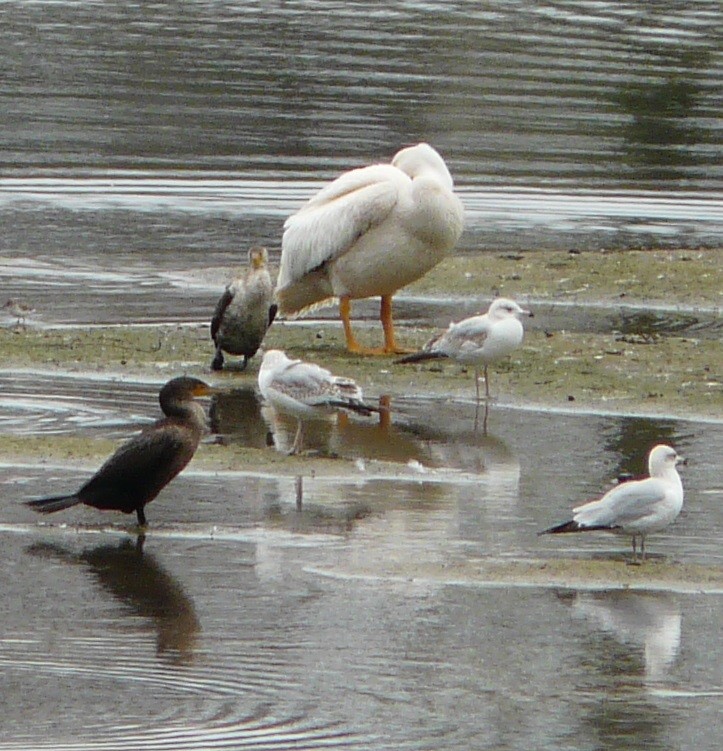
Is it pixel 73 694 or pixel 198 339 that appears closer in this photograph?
pixel 73 694

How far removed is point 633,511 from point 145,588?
2.01 meters

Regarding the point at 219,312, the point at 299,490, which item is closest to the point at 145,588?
the point at 299,490

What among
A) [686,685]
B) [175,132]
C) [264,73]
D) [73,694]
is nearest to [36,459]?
[73,694]

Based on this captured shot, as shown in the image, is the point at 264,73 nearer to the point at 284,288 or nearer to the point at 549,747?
the point at 284,288

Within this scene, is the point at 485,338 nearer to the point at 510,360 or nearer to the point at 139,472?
the point at 510,360

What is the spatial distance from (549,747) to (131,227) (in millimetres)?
12762

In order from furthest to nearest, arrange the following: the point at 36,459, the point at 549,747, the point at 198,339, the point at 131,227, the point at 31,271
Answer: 1. the point at 131,227
2. the point at 31,271
3. the point at 198,339
4. the point at 36,459
5. the point at 549,747

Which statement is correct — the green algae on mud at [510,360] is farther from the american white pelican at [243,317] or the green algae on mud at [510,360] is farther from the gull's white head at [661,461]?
the gull's white head at [661,461]

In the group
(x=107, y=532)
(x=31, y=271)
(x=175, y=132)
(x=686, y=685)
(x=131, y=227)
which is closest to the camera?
(x=686, y=685)

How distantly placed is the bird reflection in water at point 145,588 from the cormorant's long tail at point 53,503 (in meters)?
0.31

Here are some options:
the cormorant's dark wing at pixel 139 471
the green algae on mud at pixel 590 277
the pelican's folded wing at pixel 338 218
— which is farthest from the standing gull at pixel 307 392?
the green algae on mud at pixel 590 277

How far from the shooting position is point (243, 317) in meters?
12.9

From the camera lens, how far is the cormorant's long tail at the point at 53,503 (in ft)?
28.3

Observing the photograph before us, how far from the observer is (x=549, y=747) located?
20.2ft
